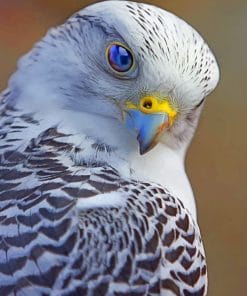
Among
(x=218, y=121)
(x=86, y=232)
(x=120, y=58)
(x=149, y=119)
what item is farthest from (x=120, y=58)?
(x=218, y=121)

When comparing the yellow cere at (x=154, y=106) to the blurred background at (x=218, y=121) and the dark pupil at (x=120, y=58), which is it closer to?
the dark pupil at (x=120, y=58)

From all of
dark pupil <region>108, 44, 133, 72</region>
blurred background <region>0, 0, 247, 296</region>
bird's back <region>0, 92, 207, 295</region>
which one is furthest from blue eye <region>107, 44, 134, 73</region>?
blurred background <region>0, 0, 247, 296</region>

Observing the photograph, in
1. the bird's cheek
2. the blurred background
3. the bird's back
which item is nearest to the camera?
the bird's back

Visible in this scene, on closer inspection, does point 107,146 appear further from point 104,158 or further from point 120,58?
point 120,58

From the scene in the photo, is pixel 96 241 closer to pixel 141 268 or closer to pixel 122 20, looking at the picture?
pixel 141 268

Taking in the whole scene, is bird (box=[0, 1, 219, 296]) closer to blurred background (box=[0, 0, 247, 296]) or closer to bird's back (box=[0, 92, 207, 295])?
bird's back (box=[0, 92, 207, 295])

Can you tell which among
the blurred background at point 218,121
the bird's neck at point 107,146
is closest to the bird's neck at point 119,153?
the bird's neck at point 107,146
